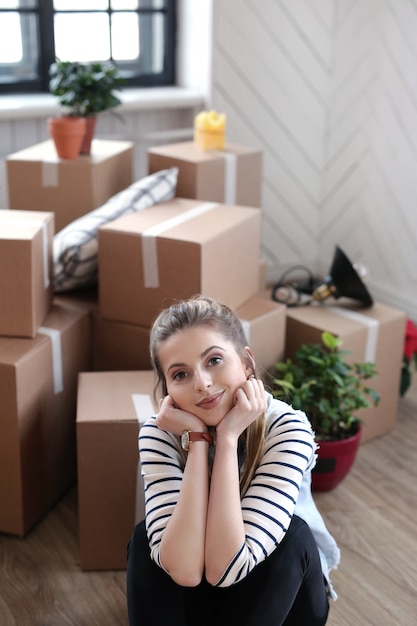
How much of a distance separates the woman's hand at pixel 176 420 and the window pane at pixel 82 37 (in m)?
2.30

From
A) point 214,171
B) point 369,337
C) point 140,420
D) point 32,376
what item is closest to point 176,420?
point 140,420

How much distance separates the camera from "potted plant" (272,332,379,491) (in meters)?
2.18

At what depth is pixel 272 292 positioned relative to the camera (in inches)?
106

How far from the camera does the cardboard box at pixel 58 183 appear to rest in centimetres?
251

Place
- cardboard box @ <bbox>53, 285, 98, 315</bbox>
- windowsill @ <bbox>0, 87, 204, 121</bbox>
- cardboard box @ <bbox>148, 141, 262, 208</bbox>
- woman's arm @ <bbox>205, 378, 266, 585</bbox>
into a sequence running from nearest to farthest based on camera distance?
woman's arm @ <bbox>205, 378, 266, 585</bbox> < cardboard box @ <bbox>53, 285, 98, 315</bbox> < cardboard box @ <bbox>148, 141, 262, 208</bbox> < windowsill @ <bbox>0, 87, 204, 121</bbox>

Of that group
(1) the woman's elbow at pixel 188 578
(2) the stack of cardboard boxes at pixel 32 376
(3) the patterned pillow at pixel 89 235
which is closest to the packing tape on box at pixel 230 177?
(3) the patterned pillow at pixel 89 235

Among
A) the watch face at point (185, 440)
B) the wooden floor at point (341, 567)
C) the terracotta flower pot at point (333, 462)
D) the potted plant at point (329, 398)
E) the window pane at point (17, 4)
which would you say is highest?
the window pane at point (17, 4)

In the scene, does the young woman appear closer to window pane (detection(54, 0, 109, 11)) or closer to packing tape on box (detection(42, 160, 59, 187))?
packing tape on box (detection(42, 160, 59, 187))

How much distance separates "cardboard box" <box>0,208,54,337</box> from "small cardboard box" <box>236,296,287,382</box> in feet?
1.83

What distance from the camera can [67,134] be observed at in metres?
2.52

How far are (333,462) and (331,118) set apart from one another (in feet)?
6.21

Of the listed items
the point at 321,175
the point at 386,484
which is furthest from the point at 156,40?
the point at 386,484

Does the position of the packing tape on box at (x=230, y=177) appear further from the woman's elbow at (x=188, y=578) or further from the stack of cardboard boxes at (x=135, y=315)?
the woman's elbow at (x=188, y=578)

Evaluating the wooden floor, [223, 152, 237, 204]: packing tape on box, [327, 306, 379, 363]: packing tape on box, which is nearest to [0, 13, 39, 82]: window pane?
[223, 152, 237, 204]: packing tape on box
